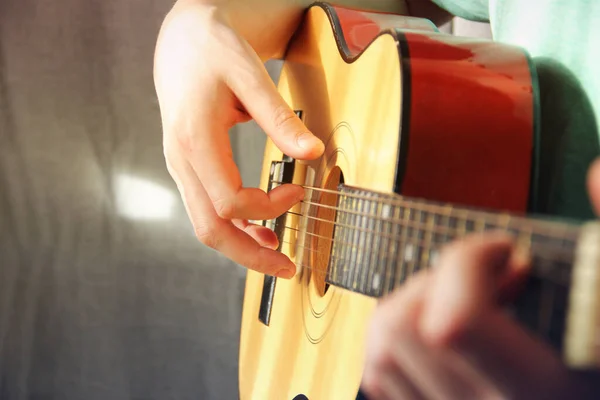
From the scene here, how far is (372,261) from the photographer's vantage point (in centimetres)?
40

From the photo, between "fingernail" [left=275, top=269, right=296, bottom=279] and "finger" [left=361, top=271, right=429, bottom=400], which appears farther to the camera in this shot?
"fingernail" [left=275, top=269, right=296, bottom=279]

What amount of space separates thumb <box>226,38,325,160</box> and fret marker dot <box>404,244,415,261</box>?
0.83ft

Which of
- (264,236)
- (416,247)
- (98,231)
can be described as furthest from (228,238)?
(98,231)

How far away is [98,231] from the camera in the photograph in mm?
1377

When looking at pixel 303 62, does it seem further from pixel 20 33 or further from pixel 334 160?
pixel 20 33

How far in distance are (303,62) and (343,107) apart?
212mm

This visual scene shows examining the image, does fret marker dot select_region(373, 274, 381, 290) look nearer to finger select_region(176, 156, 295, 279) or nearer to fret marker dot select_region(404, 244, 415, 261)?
fret marker dot select_region(404, 244, 415, 261)

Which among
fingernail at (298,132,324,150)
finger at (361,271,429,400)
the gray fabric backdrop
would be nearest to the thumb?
fingernail at (298,132,324,150)

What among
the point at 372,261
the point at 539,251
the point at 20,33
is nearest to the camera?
the point at 539,251

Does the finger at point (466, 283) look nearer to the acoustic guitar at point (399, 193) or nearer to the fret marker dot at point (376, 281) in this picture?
the acoustic guitar at point (399, 193)

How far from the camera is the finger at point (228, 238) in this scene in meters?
0.69

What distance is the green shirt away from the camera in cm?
44

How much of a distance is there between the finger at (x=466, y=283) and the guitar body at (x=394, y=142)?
176 millimetres

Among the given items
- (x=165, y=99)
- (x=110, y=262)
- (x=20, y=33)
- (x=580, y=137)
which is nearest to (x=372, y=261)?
(x=580, y=137)
